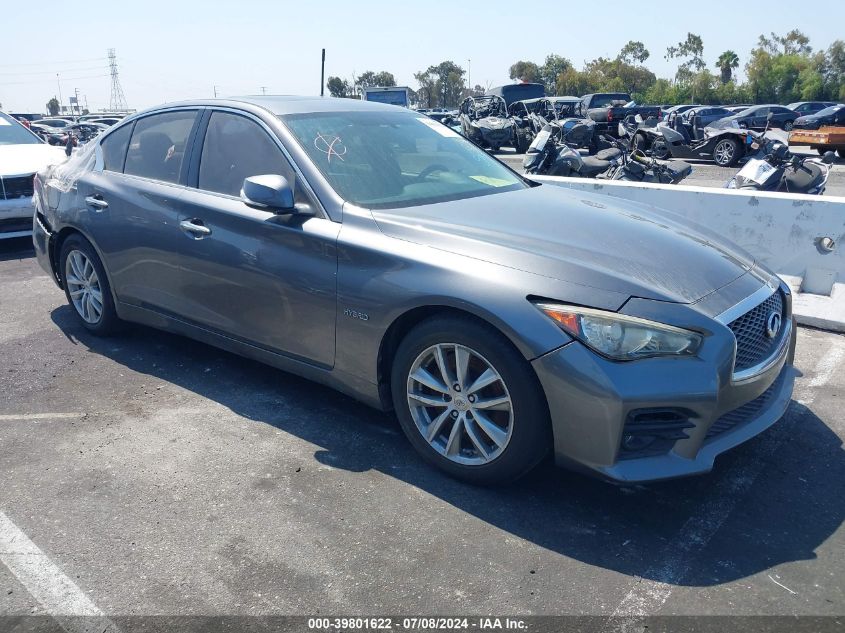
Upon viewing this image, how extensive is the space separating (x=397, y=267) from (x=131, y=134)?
2.61 metres

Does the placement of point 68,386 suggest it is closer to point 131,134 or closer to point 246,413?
point 246,413

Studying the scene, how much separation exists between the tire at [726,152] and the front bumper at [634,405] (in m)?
17.0

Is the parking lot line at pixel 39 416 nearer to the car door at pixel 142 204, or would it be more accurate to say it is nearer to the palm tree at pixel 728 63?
the car door at pixel 142 204

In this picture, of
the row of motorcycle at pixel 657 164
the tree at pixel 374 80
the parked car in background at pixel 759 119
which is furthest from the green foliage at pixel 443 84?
the row of motorcycle at pixel 657 164

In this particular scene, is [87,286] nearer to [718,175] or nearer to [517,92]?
[718,175]

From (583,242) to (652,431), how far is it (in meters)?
0.91

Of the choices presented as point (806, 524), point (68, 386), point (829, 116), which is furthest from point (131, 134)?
point (829, 116)

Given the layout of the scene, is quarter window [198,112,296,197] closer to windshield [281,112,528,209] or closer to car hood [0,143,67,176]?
windshield [281,112,528,209]

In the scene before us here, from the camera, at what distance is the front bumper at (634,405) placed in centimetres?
279

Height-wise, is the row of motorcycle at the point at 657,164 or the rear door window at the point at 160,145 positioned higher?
the rear door window at the point at 160,145

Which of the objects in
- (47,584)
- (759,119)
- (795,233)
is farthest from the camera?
(759,119)

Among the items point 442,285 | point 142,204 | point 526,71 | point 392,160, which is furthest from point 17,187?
point 526,71

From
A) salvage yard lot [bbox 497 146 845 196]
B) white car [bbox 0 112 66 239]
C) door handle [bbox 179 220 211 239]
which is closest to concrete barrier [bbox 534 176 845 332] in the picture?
door handle [bbox 179 220 211 239]

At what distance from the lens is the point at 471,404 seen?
3.17m
